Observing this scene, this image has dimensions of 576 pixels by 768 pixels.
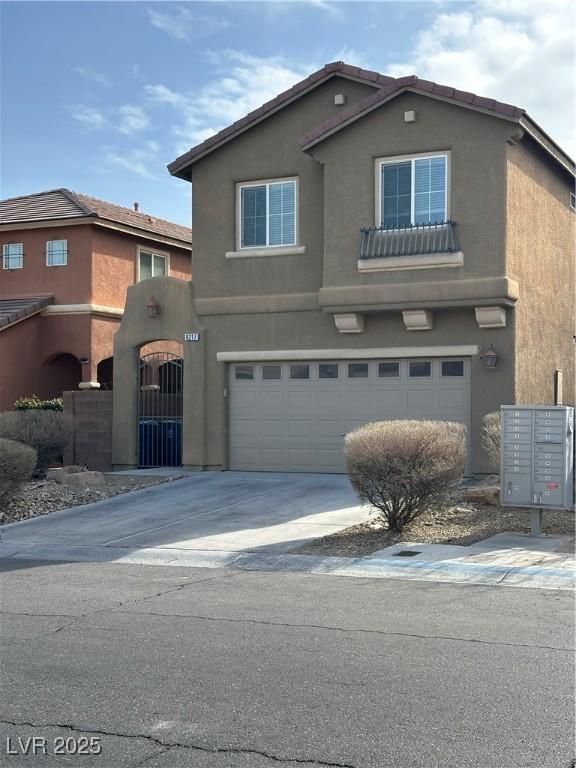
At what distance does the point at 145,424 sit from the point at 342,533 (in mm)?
9216

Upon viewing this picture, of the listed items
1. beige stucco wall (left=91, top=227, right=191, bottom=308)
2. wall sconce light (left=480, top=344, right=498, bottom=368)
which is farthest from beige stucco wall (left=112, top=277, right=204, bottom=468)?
wall sconce light (left=480, top=344, right=498, bottom=368)

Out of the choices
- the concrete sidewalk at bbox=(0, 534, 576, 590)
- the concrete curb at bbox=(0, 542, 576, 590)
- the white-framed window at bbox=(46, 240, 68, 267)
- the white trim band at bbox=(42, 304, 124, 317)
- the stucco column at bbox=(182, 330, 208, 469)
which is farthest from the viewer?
the white-framed window at bbox=(46, 240, 68, 267)

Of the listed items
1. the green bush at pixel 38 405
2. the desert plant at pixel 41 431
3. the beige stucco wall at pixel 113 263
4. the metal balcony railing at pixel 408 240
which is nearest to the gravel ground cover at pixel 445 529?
the metal balcony railing at pixel 408 240

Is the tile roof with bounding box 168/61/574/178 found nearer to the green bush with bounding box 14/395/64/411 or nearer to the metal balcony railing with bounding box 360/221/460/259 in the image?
the metal balcony railing with bounding box 360/221/460/259

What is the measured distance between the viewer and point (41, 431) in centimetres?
2030

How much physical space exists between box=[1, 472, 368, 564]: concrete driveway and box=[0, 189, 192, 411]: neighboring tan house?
877 centimetres

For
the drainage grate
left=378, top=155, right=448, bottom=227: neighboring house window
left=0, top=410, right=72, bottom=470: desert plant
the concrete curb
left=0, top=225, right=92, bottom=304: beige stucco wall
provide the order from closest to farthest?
the concrete curb
the drainage grate
left=378, top=155, right=448, bottom=227: neighboring house window
left=0, top=410, right=72, bottom=470: desert plant
left=0, top=225, right=92, bottom=304: beige stucco wall

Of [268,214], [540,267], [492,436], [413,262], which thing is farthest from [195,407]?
[540,267]

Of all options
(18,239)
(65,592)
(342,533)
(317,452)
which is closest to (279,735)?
(65,592)

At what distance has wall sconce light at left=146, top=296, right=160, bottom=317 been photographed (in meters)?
20.9

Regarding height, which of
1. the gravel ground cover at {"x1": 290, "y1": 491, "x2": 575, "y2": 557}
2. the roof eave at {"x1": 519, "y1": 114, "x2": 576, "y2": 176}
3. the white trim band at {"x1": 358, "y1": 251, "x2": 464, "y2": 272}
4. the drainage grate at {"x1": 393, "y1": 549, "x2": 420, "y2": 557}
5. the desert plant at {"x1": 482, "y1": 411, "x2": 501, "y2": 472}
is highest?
the roof eave at {"x1": 519, "y1": 114, "x2": 576, "y2": 176}

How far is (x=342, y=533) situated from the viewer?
514 inches

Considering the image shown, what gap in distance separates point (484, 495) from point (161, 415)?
8.68 metres

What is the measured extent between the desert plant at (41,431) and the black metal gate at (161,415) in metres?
1.63
